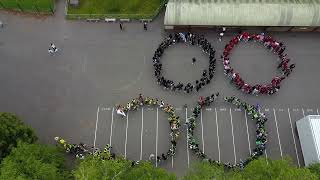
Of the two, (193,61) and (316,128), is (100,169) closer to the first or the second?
(193,61)

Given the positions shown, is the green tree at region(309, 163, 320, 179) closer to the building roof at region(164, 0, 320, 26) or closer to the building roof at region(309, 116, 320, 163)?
the building roof at region(309, 116, 320, 163)

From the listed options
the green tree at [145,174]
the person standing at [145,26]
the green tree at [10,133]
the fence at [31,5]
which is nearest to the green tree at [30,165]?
the green tree at [10,133]

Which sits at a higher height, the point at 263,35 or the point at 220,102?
the point at 263,35

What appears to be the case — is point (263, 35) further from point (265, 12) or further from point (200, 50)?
point (200, 50)

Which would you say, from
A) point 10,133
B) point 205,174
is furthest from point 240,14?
point 10,133

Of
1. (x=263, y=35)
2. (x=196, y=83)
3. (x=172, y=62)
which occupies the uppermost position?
(x=263, y=35)

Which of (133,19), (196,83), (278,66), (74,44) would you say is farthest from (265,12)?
(74,44)
